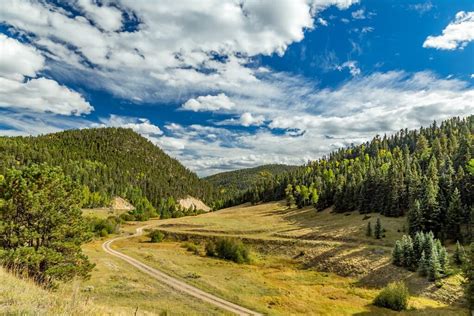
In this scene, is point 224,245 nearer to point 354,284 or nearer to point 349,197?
point 354,284

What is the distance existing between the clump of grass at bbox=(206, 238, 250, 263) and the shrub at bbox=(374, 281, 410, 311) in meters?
34.7

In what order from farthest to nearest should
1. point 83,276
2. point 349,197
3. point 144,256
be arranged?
point 349,197, point 144,256, point 83,276

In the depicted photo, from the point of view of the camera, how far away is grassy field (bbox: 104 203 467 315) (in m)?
42.3

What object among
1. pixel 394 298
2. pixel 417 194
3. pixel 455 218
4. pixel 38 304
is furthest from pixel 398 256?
pixel 38 304

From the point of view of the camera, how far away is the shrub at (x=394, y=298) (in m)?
41.8

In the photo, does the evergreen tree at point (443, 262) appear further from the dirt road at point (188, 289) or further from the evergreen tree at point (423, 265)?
the dirt road at point (188, 289)

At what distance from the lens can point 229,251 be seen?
7538cm

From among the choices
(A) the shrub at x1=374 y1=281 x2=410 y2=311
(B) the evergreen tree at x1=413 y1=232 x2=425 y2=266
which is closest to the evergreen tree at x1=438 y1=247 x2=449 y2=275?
(B) the evergreen tree at x1=413 y1=232 x2=425 y2=266

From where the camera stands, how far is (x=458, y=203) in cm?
6856

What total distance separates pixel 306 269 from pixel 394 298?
82.4 ft

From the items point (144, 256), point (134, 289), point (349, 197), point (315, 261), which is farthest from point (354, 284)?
point (349, 197)

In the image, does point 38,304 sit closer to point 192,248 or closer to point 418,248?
point 418,248

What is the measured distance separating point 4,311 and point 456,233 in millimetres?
83498

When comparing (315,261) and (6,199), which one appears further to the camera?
(315,261)
